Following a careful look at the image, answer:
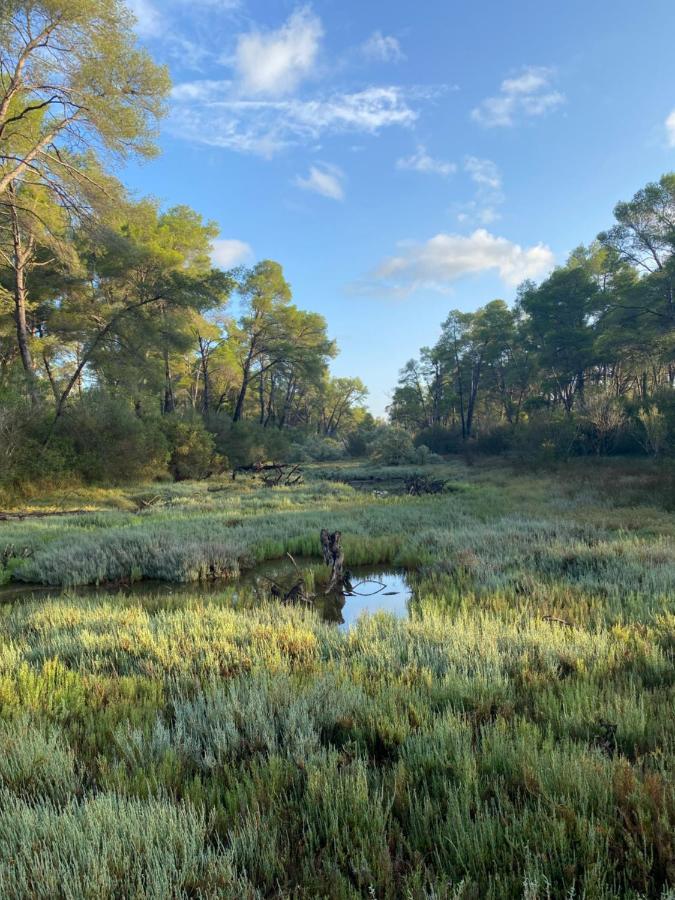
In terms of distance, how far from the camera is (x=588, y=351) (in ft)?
99.7

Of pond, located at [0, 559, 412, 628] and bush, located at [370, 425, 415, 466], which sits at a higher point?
bush, located at [370, 425, 415, 466]

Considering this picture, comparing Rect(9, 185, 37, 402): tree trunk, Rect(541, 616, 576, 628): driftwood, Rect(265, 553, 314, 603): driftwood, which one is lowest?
Rect(265, 553, 314, 603): driftwood

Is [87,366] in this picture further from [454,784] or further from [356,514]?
[454,784]

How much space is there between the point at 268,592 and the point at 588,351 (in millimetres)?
30048

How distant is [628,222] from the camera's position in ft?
82.5

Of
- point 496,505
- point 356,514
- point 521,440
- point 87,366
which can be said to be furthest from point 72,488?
point 521,440

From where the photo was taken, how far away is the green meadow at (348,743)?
1948 mm

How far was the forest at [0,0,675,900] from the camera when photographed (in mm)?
2041

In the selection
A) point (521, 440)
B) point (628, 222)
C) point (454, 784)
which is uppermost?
point (628, 222)

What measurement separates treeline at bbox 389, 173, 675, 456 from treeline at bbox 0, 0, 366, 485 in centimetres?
1608

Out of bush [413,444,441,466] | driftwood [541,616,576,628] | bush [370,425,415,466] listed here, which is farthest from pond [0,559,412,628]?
bush [370,425,415,466]

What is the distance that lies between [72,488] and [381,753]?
18.1 meters

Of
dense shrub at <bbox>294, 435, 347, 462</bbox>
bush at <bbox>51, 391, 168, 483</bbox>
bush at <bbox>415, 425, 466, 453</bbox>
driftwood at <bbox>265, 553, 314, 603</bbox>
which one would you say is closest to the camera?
driftwood at <bbox>265, 553, 314, 603</bbox>

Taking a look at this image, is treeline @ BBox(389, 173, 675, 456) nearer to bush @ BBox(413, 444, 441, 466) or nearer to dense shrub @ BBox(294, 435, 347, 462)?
bush @ BBox(413, 444, 441, 466)
